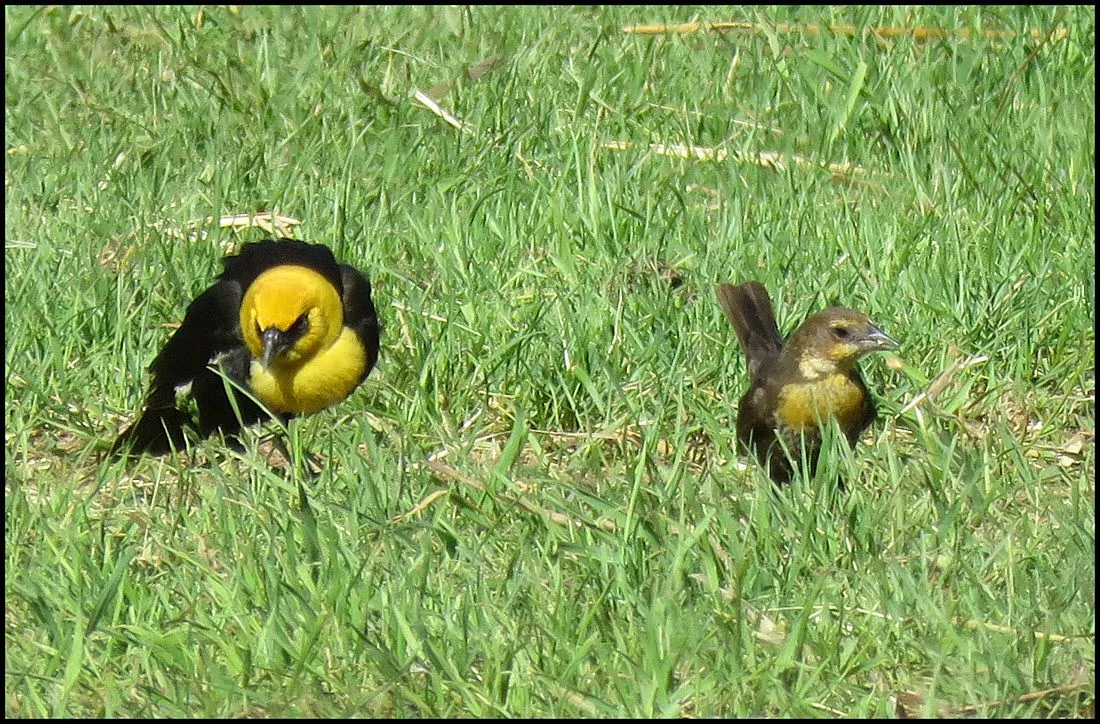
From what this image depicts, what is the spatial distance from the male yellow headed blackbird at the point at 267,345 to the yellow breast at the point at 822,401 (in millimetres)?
1371

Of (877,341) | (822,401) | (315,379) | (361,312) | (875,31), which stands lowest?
(822,401)

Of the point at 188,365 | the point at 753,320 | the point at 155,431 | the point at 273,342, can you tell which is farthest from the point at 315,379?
the point at 753,320

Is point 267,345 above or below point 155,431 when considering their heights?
above

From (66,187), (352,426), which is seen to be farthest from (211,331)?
→ (66,187)

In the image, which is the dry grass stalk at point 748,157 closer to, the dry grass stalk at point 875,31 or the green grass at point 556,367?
the green grass at point 556,367

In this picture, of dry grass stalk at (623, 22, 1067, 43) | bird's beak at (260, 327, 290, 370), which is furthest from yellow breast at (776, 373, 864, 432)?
dry grass stalk at (623, 22, 1067, 43)

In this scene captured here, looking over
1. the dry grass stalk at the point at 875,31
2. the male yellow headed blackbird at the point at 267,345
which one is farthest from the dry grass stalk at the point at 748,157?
the male yellow headed blackbird at the point at 267,345

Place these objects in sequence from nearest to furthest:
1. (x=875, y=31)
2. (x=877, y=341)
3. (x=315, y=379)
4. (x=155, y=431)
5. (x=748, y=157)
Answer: (x=877, y=341), (x=155, y=431), (x=315, y=379), (x=748, y=157), (x=875, y=31)

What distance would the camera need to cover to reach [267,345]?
545cm

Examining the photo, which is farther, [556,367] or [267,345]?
[556,367]

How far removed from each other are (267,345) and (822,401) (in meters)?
1.74

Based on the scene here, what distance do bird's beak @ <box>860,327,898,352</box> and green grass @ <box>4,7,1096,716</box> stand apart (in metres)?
0.25

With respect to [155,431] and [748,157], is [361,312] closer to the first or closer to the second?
[155,431]

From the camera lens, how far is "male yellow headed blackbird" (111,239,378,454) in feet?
17.9
